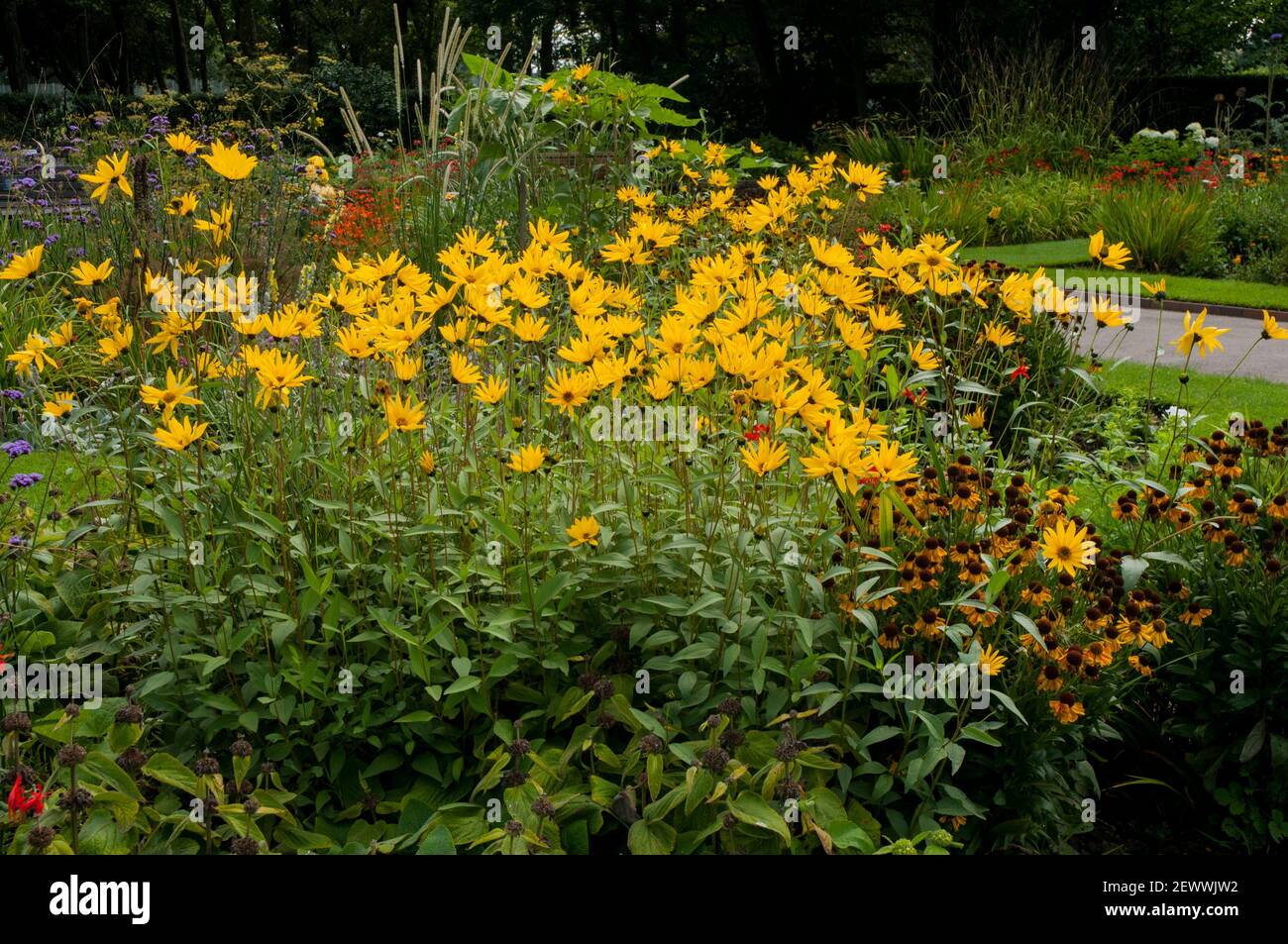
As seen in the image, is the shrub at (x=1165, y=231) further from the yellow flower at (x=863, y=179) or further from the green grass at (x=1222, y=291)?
the yellow flower at (x=863, y=179)

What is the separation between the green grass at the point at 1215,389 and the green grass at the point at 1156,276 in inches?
75.9

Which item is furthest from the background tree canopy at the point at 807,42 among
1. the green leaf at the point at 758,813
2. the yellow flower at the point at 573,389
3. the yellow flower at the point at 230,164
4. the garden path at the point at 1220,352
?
the green leaf at the point at 758,813

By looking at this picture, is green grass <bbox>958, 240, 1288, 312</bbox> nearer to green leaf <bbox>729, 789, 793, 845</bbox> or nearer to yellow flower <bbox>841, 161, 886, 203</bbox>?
yellow flower <bbox>841, 161, 886, 203</bbox>

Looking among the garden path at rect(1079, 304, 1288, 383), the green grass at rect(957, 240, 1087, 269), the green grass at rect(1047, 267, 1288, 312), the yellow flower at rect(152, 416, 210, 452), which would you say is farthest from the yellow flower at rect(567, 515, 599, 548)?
the green grass at rect(957, 240, 1087, 269)

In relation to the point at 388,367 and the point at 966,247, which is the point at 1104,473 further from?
the point at 966,247

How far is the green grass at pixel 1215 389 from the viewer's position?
15.9 ft

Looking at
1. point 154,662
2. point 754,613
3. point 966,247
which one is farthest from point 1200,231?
point 154,662

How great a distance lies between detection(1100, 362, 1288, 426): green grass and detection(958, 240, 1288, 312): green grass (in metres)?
1.93

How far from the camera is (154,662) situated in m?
2.57

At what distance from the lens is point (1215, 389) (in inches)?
183

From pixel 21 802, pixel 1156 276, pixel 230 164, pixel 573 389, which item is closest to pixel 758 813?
pixel 573 389

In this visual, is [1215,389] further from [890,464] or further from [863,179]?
[890,464]

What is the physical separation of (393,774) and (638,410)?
1.01 meters

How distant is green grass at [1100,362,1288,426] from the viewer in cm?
486
